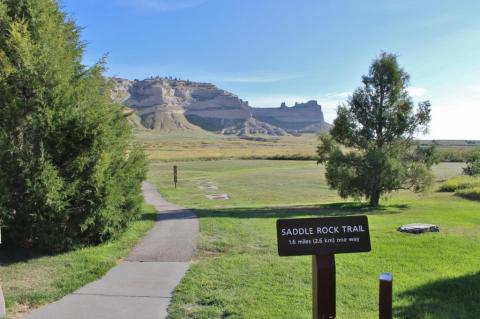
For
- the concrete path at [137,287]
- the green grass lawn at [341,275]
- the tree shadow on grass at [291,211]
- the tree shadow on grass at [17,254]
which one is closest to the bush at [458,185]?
the tree shadow on grass at [291,211]

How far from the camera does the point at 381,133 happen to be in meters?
22.3

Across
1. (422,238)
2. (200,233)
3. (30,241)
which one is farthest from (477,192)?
(30,241)

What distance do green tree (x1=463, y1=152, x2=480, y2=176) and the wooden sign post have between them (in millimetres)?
33908

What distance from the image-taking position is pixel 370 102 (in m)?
22.3

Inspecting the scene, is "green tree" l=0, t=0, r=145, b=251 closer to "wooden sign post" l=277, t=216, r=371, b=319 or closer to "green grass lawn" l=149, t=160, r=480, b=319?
"green grass lawn" l=149, t=160, r=480, b=319

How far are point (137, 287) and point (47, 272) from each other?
73.6 inches

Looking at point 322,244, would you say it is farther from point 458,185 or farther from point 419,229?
point 458,185

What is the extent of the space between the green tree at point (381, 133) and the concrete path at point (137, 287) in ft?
41.5

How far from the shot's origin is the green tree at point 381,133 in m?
21.4

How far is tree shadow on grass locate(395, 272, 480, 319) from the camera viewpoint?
5645 mm

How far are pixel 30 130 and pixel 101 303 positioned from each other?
4283mm

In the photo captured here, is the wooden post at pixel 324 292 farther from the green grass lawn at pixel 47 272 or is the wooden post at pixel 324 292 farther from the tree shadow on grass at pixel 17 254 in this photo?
the tree shadow on grass at pixel 17 254

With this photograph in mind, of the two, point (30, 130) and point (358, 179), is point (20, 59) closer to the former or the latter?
point (30, 130)

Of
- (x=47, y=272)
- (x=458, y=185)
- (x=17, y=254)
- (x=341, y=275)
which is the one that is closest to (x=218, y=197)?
(x=458, y=185)
